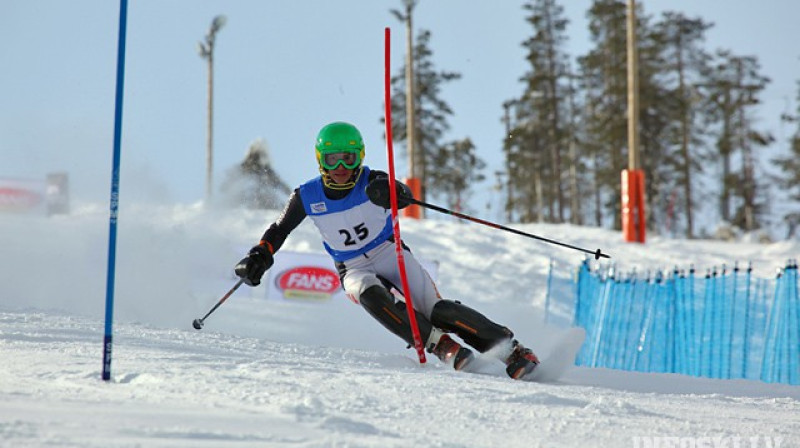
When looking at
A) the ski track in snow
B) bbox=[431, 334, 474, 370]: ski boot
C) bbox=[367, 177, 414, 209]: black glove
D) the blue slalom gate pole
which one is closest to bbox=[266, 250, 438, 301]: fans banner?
bbox=[367, 177, 414, 209]: black glove

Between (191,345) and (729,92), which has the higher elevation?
(729,92)

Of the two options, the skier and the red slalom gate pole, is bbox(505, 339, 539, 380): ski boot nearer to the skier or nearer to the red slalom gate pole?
the skier

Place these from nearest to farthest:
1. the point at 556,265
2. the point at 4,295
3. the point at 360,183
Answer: the point at 360,183 → the point at 4,295 → the point at 556,265

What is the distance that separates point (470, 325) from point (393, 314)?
0.43m

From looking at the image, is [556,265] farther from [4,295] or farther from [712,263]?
[4,295]

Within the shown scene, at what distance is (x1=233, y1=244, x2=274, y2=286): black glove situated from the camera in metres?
4.70

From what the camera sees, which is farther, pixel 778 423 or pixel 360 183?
pixel 360 183

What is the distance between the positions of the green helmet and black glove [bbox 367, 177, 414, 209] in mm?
222

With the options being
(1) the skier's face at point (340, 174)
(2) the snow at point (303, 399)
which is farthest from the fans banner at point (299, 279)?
(1) the skier's face at point (340, 174)

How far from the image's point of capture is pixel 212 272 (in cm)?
1002

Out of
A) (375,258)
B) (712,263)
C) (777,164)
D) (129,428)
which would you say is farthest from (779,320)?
(777,164)

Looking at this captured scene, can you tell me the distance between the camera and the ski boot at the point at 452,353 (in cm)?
432

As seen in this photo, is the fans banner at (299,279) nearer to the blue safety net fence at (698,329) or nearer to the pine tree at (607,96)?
the blue safety net fence at (698,329)

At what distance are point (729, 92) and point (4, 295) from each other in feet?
100
